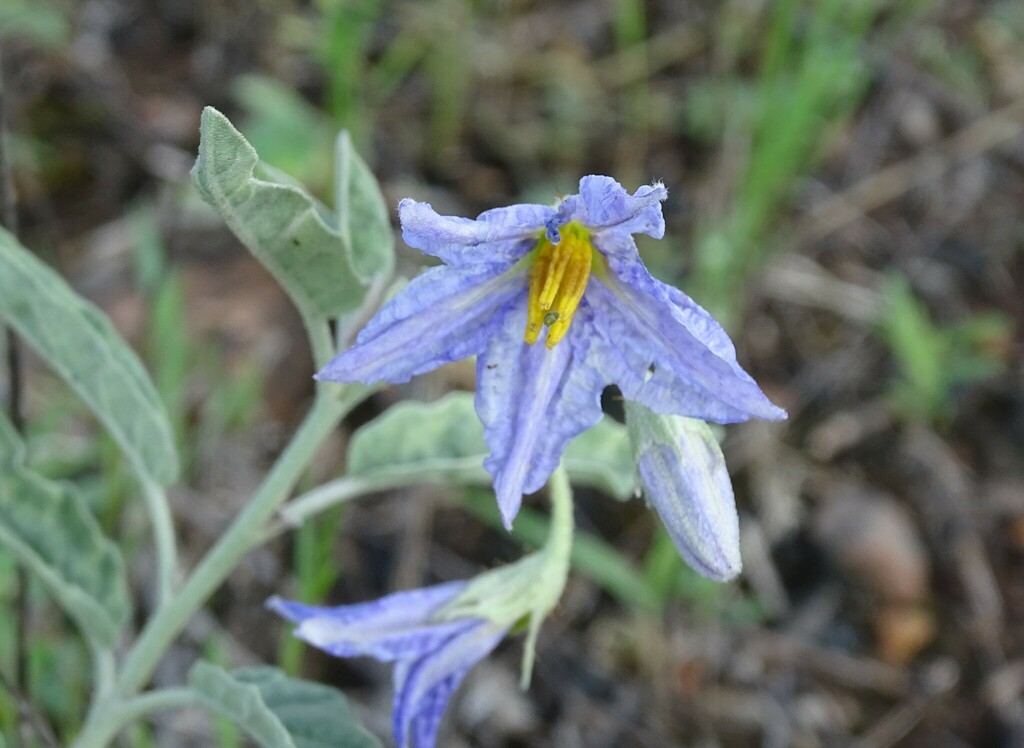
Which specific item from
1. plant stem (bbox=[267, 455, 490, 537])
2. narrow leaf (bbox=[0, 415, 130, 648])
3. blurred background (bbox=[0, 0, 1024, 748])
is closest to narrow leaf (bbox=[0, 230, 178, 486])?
narrow leaf (bbox=[0, 415, 130, 648])

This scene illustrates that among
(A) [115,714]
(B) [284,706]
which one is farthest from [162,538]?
(B) [284,706]

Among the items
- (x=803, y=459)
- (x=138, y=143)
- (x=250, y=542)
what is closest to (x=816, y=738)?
(x=803, y=459)

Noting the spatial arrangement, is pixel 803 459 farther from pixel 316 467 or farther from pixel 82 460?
pixel 82 460

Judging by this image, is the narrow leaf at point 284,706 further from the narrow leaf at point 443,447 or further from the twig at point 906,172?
the twig at point 906,172

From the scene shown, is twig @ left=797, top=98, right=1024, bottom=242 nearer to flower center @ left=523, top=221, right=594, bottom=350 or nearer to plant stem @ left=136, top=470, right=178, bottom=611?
flower center @ left=523, top=221, right=594, bottom=350

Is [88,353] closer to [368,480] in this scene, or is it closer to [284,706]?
[368,480]

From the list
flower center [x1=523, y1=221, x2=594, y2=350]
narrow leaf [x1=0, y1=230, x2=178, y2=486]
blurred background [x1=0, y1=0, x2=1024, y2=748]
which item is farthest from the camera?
blurred background [x1=0, y1=0, x2=1024, y2=748]

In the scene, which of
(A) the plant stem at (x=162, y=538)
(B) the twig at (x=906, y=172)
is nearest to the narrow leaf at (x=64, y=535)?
(A) the plant stem at (x=162, y=538)
